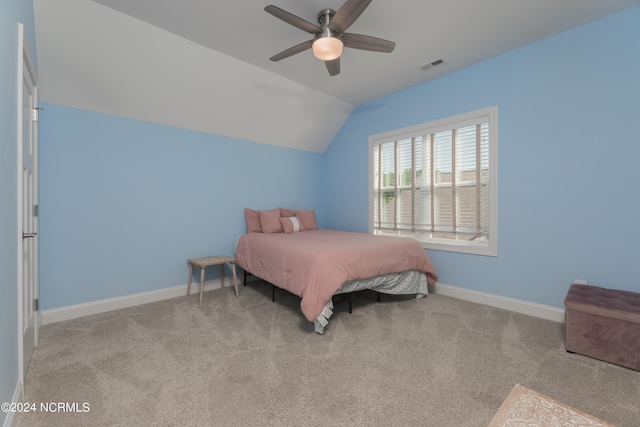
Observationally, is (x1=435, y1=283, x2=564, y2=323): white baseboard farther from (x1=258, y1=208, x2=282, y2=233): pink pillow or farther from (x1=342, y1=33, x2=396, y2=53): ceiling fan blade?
(x1=342, y1=33, x2=396, y2=53): ceiling fan blade

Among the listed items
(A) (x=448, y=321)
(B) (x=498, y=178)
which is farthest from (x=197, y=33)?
(A) (x=448, y=321)

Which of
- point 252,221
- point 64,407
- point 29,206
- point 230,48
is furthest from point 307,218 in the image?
point 64,407

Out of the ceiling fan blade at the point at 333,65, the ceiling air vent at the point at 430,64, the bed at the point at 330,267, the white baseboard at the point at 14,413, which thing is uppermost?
the ceiling air vent at the point at 430,64

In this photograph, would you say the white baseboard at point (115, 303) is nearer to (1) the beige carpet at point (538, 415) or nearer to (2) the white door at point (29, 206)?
(2) the white door at point (29, 206)

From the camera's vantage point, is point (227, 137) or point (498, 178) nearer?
point (498, 178)

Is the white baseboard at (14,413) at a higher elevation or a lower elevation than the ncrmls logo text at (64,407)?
higher

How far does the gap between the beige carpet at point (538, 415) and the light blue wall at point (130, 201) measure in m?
3.35

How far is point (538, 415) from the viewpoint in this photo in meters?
0.98

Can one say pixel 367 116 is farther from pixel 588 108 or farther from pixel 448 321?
pixel 448 321

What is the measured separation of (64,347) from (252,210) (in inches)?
92.9

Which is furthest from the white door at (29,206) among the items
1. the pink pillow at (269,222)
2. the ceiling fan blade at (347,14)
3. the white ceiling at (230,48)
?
the pink pillow at (269,222)

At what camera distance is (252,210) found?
3967mm

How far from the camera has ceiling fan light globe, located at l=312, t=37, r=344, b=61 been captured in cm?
204

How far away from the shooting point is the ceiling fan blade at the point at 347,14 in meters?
1.76
